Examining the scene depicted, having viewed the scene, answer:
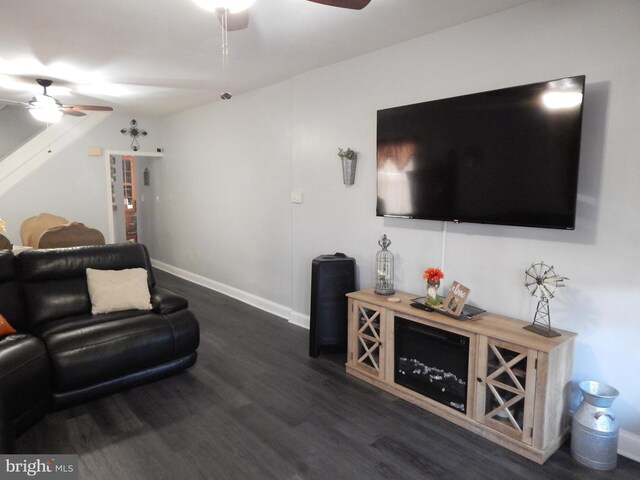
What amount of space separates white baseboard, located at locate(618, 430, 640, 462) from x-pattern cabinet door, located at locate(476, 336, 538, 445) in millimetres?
523

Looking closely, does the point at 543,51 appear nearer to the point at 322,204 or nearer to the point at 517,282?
the point at 517,282

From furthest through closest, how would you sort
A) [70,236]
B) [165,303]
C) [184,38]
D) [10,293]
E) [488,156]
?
[70,236]
[165,303]
[184,38]
[10,293]
[488,156]

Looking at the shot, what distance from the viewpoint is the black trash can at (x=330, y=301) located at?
3361mm

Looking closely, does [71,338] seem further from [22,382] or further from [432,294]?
[432,294]

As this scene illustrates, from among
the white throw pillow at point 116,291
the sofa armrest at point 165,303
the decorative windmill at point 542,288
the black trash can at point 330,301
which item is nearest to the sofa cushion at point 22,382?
the white throw pillow at point 116,291

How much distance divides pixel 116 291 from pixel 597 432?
3.18 m

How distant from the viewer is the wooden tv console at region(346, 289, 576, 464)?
209 centimetres

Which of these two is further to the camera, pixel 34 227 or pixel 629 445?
pixel 34 227

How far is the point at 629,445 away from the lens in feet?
7.07

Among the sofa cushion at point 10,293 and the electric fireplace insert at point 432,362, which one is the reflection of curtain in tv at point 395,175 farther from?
the sofa cushion at point 10,293

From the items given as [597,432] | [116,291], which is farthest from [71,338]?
[597,432]

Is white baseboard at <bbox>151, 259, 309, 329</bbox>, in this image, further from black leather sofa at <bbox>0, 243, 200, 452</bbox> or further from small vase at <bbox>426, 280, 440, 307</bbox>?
small vase at <bbox>426, 280, 440, 307</bbox>

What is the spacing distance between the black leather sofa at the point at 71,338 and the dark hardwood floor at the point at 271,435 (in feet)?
0.45

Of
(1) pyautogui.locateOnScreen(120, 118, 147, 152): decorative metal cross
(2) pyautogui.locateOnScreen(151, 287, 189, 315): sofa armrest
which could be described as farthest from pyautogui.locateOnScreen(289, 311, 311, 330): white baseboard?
(1) pyautogui.locateOnScreen(120, 118, 147, 152): decorative metal cross
